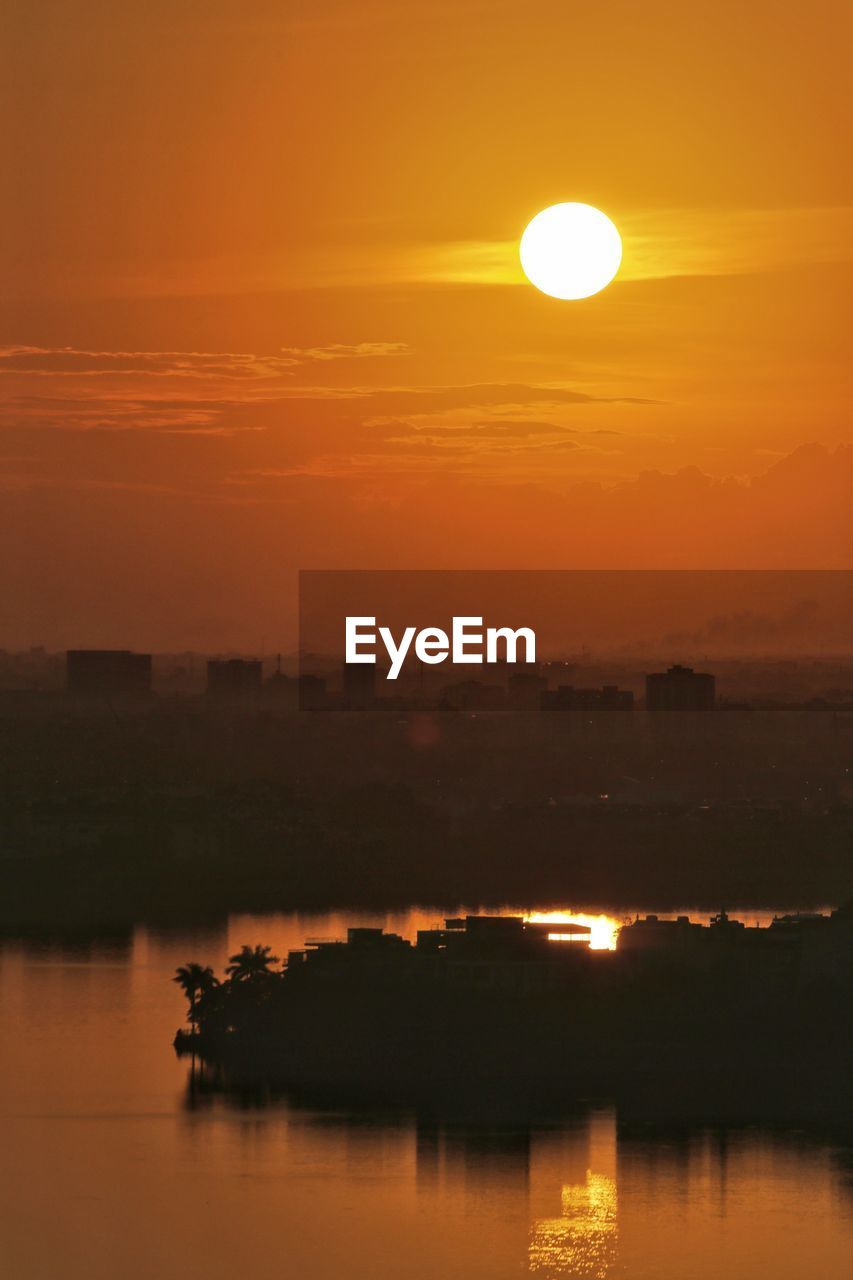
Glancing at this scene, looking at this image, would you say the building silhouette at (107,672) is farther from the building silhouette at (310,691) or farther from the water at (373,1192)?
the water at (373,1192)

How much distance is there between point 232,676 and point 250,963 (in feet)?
4.19

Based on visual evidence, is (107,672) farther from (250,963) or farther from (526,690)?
(250,963)

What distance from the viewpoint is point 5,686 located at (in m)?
6.69

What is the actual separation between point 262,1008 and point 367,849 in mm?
1177

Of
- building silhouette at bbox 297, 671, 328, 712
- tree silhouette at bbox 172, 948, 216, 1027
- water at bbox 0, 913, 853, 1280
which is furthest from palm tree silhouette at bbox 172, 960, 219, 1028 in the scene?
building silhouette at bbox 297, 671, 328, 712

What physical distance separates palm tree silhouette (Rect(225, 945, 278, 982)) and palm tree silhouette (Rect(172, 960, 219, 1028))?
6 cm

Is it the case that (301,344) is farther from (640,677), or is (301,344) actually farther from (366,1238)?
(366,1238)

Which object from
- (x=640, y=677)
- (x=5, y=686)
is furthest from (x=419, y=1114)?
(x=5, y=686)

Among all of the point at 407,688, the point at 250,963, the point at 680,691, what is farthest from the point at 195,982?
the point at 680,691

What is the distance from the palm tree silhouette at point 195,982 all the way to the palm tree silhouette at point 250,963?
6 centimetres

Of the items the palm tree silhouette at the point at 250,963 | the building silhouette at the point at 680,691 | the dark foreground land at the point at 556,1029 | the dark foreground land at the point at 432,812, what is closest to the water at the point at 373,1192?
the dark foreground land at the point at 556,1029

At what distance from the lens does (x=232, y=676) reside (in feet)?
21.1

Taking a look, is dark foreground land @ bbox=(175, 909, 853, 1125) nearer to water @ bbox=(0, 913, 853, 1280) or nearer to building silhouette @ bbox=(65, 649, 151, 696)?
water @ bbox=(0, 913, 853, 1280)

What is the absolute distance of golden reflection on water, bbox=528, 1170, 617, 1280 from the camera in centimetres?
410
